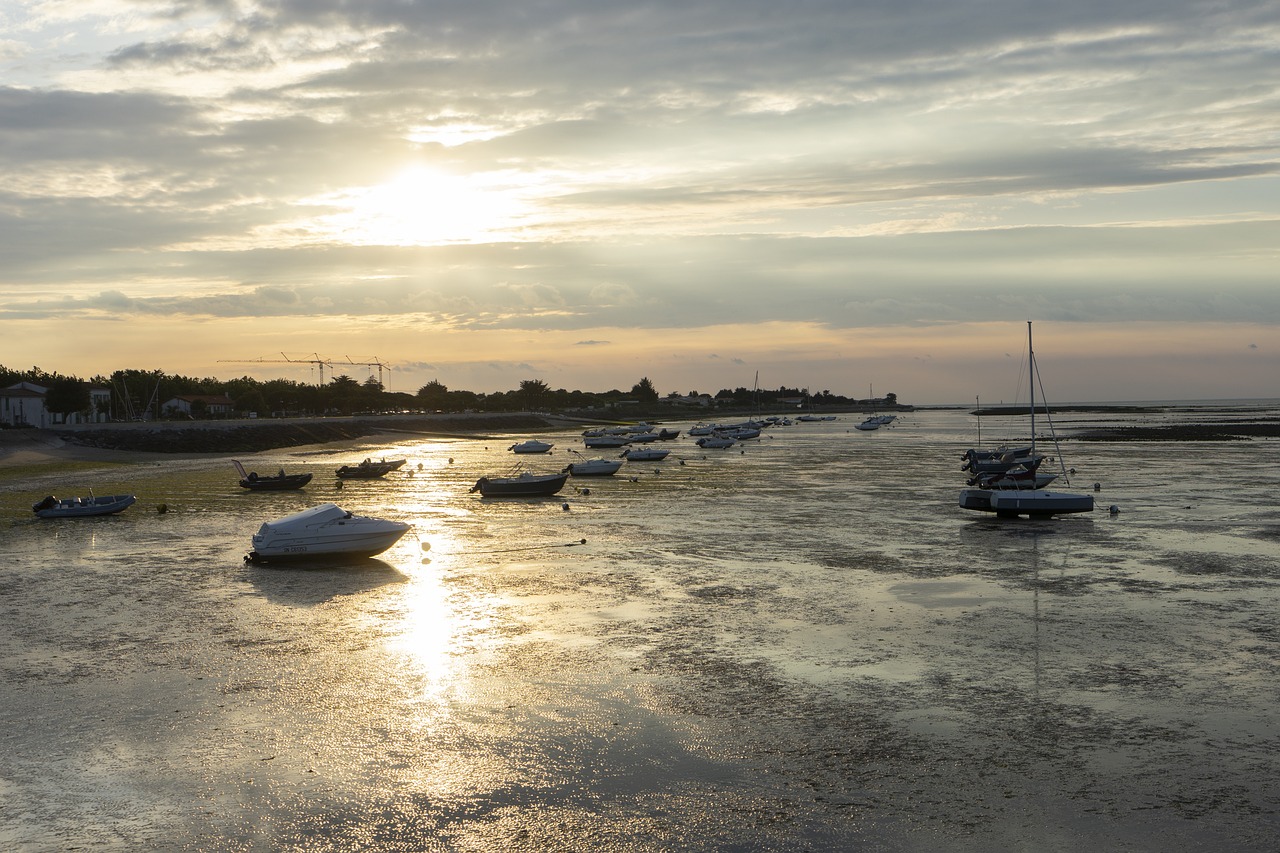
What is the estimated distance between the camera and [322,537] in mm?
32250

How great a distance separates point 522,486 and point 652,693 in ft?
129

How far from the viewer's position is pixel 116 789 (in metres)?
13.8

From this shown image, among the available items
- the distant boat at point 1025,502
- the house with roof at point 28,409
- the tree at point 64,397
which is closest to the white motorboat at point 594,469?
the distant boat at point 1025,502

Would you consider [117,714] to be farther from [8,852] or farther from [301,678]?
[8,852]

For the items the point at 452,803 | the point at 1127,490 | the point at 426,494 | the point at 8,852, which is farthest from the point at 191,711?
the point at 1127,490

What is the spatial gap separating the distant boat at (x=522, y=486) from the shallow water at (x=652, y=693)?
677 inches

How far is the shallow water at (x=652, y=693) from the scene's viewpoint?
12789 millimetres

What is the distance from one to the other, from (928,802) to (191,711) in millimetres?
12098

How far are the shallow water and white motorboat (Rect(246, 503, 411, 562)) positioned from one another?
2.35 ft

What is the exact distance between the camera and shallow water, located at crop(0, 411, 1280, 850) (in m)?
12.8

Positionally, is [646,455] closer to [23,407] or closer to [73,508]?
[73,508]

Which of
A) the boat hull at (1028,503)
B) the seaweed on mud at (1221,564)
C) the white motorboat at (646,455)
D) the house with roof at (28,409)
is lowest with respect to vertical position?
the seaweed on mud at (1221,564)

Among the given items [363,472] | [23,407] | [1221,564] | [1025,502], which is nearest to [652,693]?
[1221,564]

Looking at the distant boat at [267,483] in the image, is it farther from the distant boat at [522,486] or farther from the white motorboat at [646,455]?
the white motorboat at [646,455]
